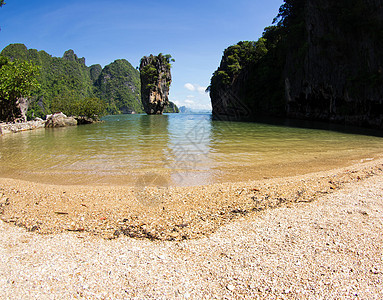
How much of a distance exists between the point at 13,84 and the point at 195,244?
34.6 m

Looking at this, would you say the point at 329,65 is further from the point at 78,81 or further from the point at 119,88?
the point at 119,88

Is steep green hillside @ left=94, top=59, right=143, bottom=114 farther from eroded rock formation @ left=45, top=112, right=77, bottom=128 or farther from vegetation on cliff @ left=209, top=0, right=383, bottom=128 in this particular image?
vegetation on cliff @ left=209, top=0, right=383, bottom=128

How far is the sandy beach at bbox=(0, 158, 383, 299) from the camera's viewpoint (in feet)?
8.11

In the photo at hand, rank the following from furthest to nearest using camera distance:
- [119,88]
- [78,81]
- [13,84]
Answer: [119,88] → [78,81] → [13,84]

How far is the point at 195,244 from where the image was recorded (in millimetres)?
3297

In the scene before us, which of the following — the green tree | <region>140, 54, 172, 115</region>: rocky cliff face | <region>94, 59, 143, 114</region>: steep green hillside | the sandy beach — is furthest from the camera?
<region>94, 59, 143, 114</region>: steep green hillside

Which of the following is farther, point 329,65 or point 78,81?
point 78,81

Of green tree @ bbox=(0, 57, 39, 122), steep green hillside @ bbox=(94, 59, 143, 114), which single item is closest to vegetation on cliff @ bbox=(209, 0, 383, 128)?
green tree @ bbox=(0, 57, 39, 122)

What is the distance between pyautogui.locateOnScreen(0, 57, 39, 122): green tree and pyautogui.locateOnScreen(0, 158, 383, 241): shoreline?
27.9m

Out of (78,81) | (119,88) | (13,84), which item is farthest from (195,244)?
(119,88)

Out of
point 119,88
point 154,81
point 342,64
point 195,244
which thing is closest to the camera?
point 195,244

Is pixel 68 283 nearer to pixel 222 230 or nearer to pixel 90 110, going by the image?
pixel 222 230

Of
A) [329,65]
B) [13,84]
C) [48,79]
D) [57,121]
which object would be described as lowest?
[57,121]

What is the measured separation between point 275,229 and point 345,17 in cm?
2957
